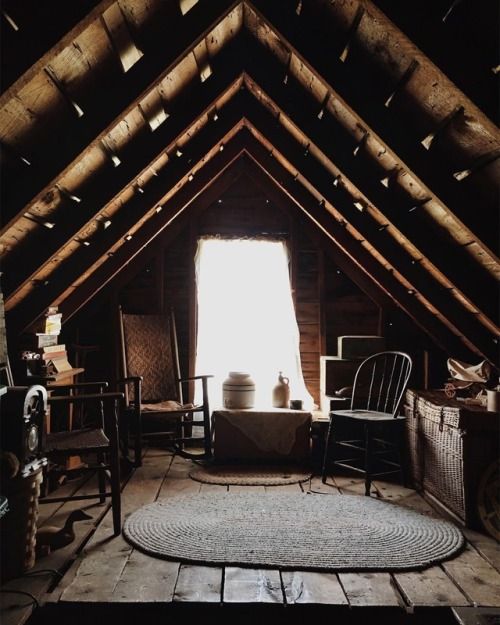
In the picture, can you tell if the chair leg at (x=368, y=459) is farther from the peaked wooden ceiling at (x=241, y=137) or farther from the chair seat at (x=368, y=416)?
the peaked wooden ceiling at (x=241, y=137)

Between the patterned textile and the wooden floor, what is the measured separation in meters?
1.82

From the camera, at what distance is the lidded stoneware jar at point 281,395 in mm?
4348

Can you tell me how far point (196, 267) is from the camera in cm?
493

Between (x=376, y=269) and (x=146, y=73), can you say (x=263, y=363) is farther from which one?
(x=146, y=73)

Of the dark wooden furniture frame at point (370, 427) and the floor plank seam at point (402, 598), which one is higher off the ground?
the dark wooden furniture frame at point (370, 427)

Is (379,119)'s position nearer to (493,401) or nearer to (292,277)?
(493,401)

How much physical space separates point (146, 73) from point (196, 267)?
2.69m

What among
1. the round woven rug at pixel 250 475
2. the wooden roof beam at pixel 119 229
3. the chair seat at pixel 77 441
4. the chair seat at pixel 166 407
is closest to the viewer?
the chair seat at pixel 77 441

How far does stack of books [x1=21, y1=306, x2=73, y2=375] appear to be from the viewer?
11.6ft

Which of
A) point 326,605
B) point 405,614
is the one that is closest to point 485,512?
point 405,614

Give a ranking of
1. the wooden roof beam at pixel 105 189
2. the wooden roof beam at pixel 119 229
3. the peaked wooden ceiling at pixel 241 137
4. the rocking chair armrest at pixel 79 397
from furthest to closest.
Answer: the wooden roof beam at pixel 119 229 → the wooden roof beam at pixel 105 189 → the rocking chair armrest at pixel 79 397 → the peaked wooden ceiling at pixel 241 137

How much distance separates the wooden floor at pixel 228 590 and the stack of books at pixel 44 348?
50.9 inches

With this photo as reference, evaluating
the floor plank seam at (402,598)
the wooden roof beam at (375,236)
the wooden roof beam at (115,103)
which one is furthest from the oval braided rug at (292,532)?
the wooden roof beam at (115,103)

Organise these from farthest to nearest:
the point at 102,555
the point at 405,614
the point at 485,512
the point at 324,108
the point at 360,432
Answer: the point at 360,432, the point at 324,108, the point at 485,512, the point at 102,555, the point at 405,614
